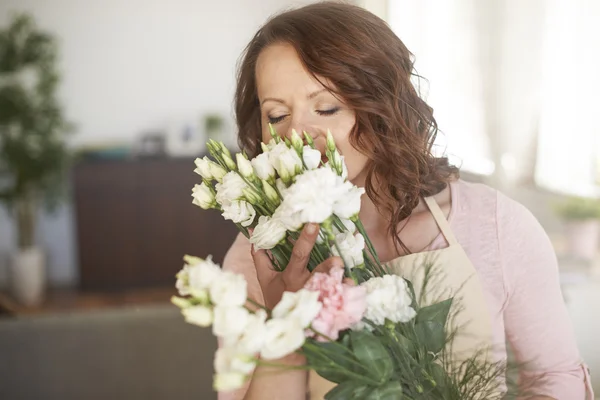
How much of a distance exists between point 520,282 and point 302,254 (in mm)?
557

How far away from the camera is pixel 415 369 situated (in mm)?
743

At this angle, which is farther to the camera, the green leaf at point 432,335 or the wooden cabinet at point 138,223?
the wooden cabinet at point 138,223

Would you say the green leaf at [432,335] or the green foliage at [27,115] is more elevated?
the green foliage at [27,115]

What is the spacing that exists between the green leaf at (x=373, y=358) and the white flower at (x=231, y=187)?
22 centimetres

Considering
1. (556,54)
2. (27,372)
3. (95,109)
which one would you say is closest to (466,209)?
(27,372)

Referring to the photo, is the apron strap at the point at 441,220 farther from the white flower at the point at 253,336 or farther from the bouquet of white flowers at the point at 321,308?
the white flower at the point at 253,336

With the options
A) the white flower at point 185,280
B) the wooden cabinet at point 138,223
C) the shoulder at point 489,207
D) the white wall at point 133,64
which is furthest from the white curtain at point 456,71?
the white wall at point 133,64

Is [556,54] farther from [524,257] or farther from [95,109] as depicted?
[95,109]

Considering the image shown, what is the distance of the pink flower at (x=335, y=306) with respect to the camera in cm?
66

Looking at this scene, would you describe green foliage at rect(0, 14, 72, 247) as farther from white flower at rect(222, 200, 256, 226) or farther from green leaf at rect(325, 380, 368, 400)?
green leaf at rect(325, 380, 368, 400)

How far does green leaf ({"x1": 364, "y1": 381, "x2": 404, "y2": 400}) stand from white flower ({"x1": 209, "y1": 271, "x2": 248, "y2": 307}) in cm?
18

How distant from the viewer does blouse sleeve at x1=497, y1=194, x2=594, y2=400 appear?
3.65 ft

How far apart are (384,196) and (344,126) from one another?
0.63ft

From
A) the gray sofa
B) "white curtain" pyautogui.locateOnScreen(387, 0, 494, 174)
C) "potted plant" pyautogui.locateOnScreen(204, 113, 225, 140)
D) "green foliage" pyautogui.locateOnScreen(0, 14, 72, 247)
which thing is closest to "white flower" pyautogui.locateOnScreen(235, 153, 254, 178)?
the gray sofa
